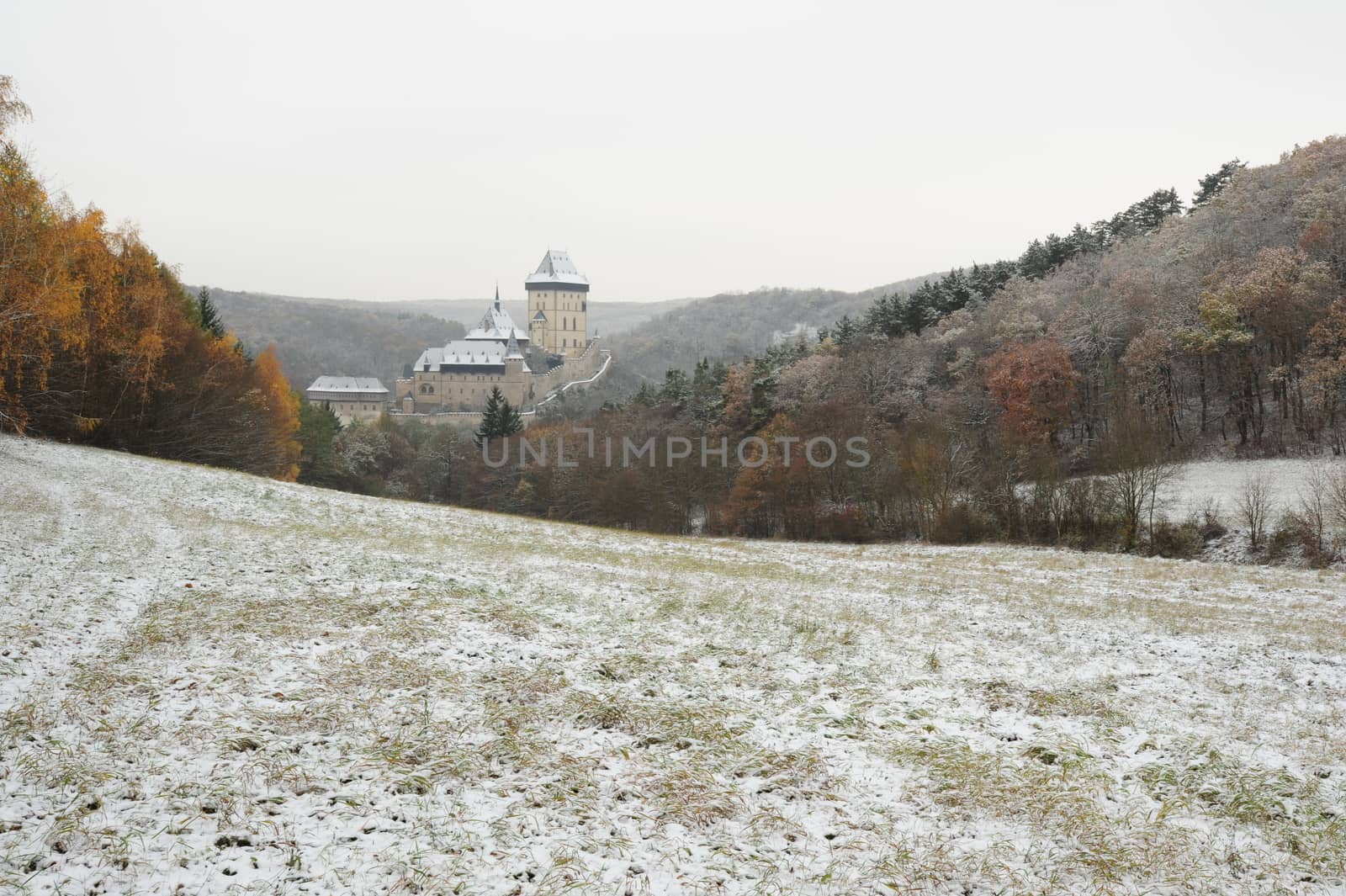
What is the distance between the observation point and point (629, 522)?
57.9 metres

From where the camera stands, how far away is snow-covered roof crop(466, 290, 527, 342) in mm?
166625

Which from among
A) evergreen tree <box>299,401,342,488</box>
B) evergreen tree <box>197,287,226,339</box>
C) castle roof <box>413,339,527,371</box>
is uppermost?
castle roof <box>413,339,527,371</box>

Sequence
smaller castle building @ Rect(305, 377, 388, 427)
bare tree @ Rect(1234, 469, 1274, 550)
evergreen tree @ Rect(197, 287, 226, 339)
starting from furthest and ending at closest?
smaller castle building @ Rect(305, 377, 388, 427) → evergreen tree @ Rect(197, 287, 226, 339) → bare tree @ Rect(1234, 469, 1274, 550)

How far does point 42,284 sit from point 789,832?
29.7m

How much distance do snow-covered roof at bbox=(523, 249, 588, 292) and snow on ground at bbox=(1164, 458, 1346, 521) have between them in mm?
167638

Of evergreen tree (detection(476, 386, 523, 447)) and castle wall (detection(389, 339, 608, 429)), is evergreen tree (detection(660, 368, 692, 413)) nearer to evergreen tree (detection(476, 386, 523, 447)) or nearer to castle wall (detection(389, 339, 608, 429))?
evergreen tree (detection(476, 386, 523, 447))

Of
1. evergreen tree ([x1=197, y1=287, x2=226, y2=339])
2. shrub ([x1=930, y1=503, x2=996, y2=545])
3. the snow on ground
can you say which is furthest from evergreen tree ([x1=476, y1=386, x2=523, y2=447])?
the snow on ground

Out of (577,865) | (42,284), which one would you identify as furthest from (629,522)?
(577,865)

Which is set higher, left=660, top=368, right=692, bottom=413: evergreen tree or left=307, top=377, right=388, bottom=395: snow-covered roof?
left=307, top=377, right=388, bottom=395: snow-covered roof

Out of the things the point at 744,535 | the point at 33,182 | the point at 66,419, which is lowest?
the point at 744,535

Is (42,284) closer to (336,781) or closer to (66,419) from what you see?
(66,419)

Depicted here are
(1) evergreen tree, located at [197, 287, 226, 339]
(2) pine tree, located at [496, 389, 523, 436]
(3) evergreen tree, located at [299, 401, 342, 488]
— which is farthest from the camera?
(2) pine tree, located at [496, 389, 523, 436]

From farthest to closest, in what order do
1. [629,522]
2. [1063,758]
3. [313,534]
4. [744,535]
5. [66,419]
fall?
[629,522], [744,535], [66,419], [313,534], [1063,758]

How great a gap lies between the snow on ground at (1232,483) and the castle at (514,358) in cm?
12284
